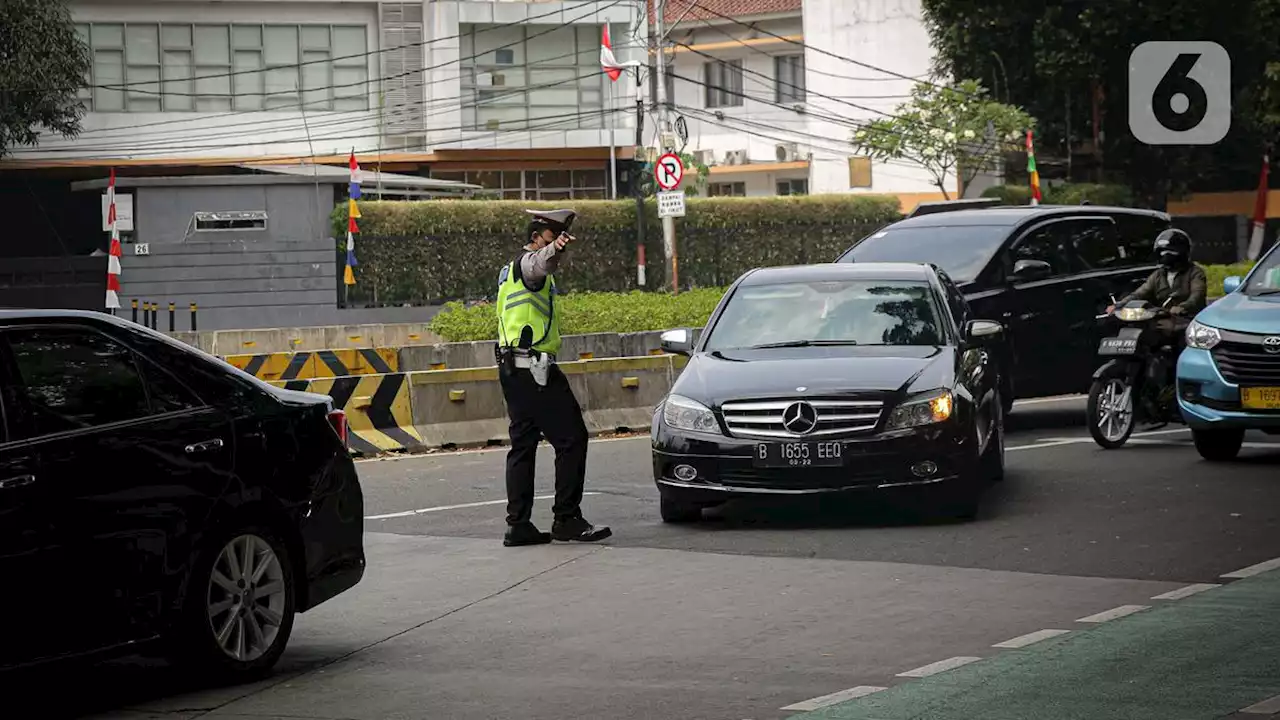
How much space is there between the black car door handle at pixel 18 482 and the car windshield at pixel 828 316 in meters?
6.70

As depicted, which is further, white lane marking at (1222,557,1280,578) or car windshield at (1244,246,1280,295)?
car windshield at (1244,246,1280,295)

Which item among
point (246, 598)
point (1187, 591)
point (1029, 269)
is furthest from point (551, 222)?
point (1029, 269)

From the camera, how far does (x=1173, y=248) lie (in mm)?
16703

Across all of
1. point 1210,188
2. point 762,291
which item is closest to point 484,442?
point 762,291

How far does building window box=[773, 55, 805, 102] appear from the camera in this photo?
72.8m

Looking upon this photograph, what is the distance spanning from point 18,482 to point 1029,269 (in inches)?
458

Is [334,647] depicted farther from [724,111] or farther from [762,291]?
[724,111]

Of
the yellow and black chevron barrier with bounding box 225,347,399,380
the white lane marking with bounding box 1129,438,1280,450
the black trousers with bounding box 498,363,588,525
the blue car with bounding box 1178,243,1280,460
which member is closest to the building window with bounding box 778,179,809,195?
the yellow and black chevron barrier with bounding box 225,347,399,380

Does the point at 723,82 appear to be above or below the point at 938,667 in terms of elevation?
above

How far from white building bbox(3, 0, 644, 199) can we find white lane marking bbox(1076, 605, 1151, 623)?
45014 mm

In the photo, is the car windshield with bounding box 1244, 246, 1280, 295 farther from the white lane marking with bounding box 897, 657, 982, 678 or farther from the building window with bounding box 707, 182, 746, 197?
the building window with bounding box 707, 182, 746, 197

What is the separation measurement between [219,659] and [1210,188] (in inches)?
2275

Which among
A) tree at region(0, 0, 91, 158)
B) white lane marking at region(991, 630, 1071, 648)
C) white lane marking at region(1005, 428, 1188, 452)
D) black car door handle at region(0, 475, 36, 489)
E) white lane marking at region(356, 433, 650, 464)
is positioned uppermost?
tree at region(0, 0, 91, 158)

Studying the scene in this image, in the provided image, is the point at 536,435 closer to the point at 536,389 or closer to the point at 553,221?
the point at 536,389
